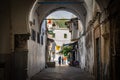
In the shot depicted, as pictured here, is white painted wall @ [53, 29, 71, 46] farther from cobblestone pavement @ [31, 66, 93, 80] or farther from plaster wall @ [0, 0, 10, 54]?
plaster wall @ [0, 0, 10, 54]

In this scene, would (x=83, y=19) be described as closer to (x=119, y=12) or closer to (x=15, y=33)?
(x=15, y=33)

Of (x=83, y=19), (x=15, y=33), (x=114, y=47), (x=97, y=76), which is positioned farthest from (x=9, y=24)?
(x=83, y=19)

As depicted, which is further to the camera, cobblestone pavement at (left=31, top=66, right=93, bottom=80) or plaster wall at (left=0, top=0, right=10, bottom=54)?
cobblestone pavement at (left=31, top=66, right=93, bottom=80)

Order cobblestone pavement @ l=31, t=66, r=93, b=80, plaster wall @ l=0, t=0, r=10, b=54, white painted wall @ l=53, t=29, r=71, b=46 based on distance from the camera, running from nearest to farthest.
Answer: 1. plaster wall @ l=0, t=0, r=10, b=54
2. cobblestone pavement @ l=31, t=66, r=93, b=80
3. white painted wall @ l=53, t=29, r=71, b=46

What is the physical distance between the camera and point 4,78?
14.4 meters

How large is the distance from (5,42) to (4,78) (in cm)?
244

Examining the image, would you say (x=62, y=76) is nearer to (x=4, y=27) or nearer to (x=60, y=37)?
(x=4, y=27)

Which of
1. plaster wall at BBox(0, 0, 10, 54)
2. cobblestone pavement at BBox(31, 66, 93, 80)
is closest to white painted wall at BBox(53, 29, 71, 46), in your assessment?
cobblestone pavement at BBox(31, 66, 93, 80)

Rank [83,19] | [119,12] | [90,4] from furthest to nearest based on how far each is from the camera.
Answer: [83,19]
[90,4]
[119,12]

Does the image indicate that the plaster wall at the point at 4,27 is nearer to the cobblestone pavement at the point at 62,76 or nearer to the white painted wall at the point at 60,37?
the cobblestone pavement at the point at 62,76

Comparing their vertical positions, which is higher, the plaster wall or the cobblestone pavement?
the plaster wall

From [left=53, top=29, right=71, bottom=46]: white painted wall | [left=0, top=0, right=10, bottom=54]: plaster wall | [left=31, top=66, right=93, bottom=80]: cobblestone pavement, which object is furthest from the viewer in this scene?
[left=53, top=29, right=71, bottom=46]: white painted wall

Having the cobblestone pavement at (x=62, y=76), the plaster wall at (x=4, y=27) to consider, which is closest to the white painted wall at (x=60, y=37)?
the cobblestone pavement at (x=62, y=76)

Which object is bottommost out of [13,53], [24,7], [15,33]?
[13,53]
